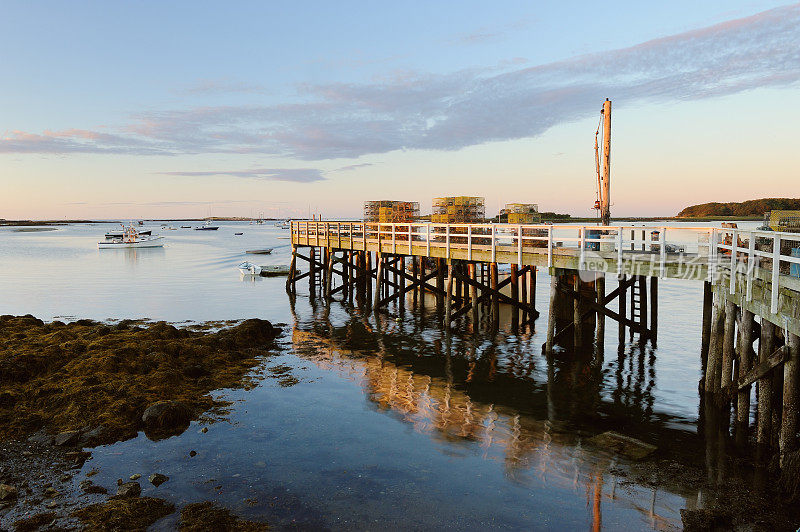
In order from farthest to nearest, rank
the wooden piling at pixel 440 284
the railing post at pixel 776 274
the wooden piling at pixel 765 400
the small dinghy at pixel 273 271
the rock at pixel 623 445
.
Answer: the small dinghy at pixel 273 271
the wooden piling at pixel 440 284
the wooden piling at pixel 765 400
the rock at pixel 623 445
the railing post at pixel 776 274

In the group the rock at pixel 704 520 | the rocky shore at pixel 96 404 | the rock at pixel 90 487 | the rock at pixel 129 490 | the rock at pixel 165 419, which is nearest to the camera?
the rock at pixel 704 520

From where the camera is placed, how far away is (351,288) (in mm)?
30594

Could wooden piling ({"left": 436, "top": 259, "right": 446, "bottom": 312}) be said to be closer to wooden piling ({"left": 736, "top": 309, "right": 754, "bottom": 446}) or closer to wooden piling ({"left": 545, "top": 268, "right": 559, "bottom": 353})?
wooden piling ({"left": 545, "top": 268, "right": 559, "bottom": 353})

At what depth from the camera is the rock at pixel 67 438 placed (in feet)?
32.7

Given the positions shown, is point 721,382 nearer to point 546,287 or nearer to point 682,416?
point 682,416

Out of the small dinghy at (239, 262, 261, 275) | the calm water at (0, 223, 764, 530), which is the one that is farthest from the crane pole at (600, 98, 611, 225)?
the small dinghy at (239, 262, 261, 275)

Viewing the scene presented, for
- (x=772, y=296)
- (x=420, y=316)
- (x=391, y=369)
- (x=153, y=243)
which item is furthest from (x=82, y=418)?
(x=153, y=243)

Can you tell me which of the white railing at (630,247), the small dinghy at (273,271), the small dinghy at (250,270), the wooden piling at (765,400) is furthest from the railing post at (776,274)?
the small dinghy at (250,270)

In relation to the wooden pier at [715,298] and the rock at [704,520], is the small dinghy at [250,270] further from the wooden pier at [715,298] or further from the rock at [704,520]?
the rock at [704,520]

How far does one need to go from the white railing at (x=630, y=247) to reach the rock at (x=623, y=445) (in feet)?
11.3

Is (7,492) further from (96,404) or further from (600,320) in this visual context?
(600,320)

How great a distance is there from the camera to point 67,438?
33.0 feet

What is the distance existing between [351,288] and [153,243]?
6740cm

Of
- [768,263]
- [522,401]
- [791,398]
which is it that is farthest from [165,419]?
[768,263]
